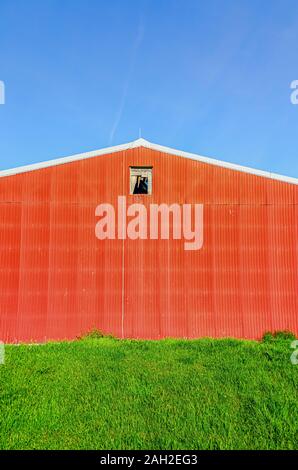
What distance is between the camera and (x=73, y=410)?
596 cm

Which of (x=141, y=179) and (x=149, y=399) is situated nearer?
(x=149, y=399)

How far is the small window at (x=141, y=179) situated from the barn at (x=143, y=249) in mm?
39

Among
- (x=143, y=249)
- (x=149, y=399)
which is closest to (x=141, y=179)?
(x=143, y=249)

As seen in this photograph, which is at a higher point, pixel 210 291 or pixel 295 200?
pixel 295 200

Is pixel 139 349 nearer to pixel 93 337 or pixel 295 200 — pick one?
pixel 93 337

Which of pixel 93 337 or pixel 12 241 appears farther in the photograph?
pixel 12 241

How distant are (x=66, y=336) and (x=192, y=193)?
690cm

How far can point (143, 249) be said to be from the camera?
39.9ft

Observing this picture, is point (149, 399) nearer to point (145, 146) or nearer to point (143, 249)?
point (143, 249)

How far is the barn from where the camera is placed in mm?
11852

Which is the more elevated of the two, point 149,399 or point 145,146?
point 145,146

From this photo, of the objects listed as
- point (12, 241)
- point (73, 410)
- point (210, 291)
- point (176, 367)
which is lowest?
point (73, 410)

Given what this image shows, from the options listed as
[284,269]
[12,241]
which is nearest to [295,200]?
[284,269]

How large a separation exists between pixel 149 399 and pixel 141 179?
8.20 m
